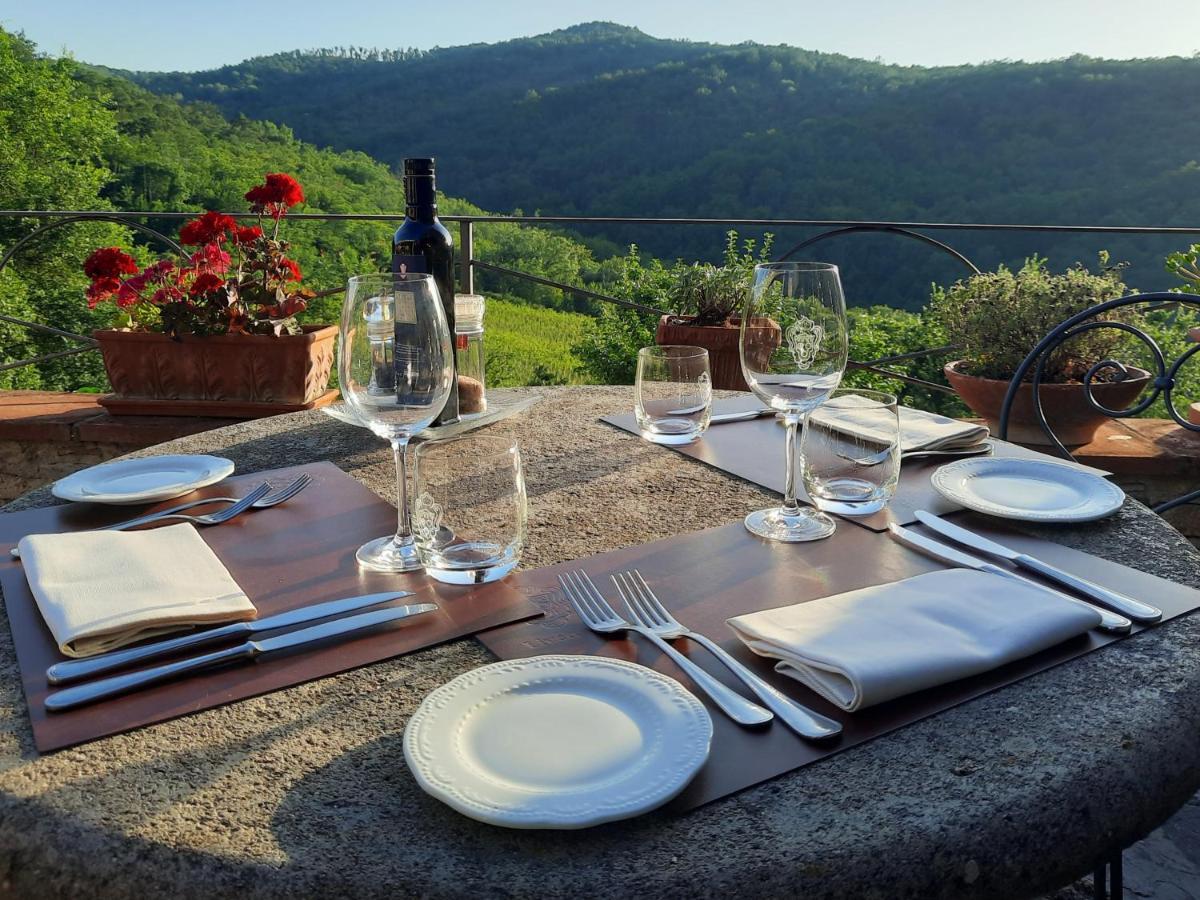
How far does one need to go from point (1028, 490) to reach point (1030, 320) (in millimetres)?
1533

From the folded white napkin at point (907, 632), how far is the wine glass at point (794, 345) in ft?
0.76

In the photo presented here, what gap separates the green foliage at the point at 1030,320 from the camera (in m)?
2.47

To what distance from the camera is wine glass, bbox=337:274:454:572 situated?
912 mm

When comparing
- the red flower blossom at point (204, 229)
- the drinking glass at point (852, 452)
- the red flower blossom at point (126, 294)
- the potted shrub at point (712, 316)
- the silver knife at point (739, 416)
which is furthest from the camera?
the potted shrub at point (712, 316)

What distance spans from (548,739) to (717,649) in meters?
0.18

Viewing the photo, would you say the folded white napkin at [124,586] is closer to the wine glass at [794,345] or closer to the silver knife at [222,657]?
the silver knife at [222,657]

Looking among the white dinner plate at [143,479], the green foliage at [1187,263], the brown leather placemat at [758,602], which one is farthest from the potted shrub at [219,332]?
the green foliage at [1187,263]

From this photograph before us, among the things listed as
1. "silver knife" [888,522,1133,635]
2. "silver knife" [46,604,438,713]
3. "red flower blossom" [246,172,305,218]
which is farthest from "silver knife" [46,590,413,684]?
"red flower blossom" [246,172,305,218]

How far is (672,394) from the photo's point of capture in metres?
1.40

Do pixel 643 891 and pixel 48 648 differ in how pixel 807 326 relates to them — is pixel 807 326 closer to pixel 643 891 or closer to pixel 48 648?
pixel 643 891

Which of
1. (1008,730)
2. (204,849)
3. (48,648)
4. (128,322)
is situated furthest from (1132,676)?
(128,322)

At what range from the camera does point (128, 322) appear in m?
2.46

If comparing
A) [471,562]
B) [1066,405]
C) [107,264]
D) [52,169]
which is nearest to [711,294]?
[1066,405]

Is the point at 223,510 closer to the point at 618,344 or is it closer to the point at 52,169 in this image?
the point at 618,344
